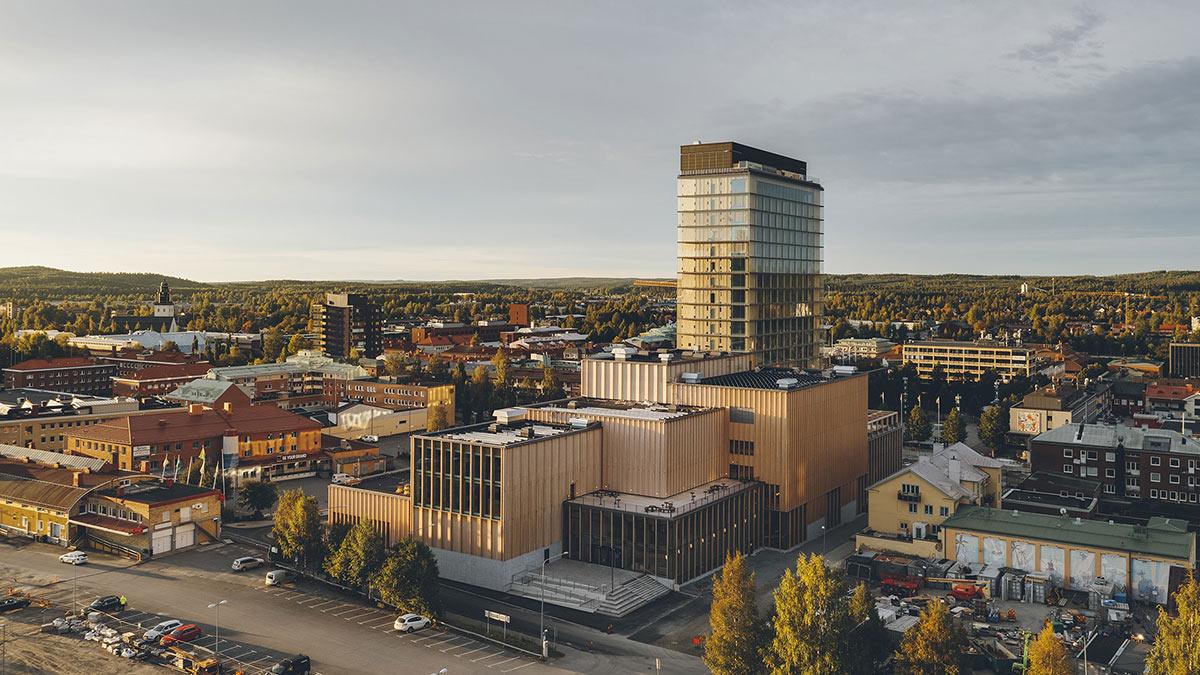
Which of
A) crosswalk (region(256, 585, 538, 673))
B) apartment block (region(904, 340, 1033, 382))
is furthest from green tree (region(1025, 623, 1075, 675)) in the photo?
apartment block (region(904, 340, 1033, 382))

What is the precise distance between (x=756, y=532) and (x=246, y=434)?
54.4 m

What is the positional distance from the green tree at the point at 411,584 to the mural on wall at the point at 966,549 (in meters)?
33.8

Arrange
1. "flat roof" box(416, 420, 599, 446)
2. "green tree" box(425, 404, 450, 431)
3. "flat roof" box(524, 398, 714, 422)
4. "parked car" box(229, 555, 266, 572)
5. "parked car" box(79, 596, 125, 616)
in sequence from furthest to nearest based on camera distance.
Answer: "green tree" box(425, 404, 450, 431) < "flat roof" box(524, 398, 714, 422) < "parked car" box(229, 555, 266, 572) < "flat roof" box(416, 420, 599, 446) < "parked car" box(79, 596, 125, 616)

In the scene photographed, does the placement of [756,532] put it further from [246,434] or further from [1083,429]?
[246,434]

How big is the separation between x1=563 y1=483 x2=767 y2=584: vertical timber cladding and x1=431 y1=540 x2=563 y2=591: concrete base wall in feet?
7.88

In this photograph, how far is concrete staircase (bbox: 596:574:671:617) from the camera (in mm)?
53094

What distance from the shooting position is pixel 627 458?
63.2 meters

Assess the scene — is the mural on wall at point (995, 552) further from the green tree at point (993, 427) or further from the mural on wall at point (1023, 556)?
the green tree at point (993, 427)

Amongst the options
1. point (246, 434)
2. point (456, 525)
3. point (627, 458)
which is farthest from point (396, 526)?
point (246, 434)

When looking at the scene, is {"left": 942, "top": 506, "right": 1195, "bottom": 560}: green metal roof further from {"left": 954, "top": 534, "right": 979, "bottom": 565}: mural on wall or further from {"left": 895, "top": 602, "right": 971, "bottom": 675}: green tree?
{"left": 895, "top": 602, "right": 971, "bottom": 675}: green tree

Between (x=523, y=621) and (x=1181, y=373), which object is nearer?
(x=523, y=621)

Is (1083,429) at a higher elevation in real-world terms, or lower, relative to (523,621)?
higher

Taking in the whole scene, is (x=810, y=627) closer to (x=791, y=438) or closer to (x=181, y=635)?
(x=791, y=438)

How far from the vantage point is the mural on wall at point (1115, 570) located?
55.6 meters
